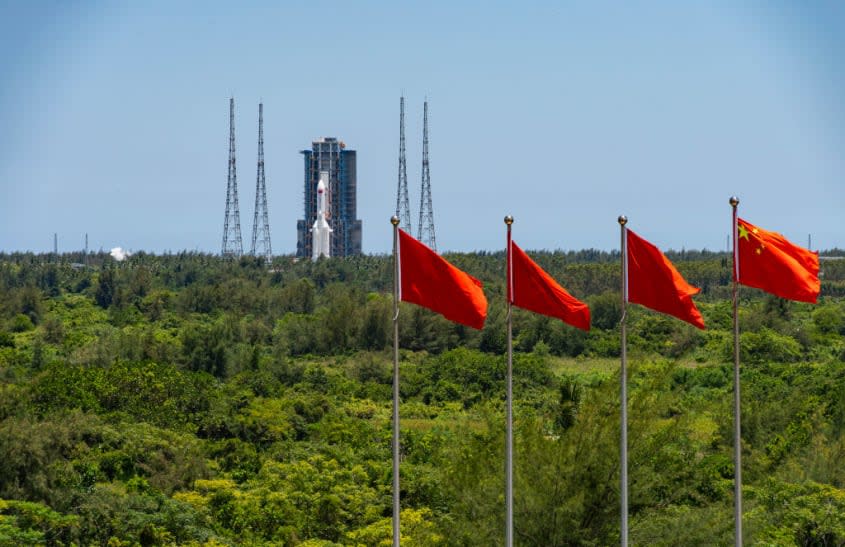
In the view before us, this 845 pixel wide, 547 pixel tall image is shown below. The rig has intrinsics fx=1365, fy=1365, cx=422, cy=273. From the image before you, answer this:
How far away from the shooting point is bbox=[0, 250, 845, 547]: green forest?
33969mm

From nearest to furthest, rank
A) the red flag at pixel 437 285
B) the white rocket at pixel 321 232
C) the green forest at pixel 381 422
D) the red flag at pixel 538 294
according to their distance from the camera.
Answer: the red flag at pixel 437 285 → the red flag at pixel 538 294 → the green forest at pixel 381 422 → the white rocket at pixel 321 232

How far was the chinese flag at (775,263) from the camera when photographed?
24.2 metres

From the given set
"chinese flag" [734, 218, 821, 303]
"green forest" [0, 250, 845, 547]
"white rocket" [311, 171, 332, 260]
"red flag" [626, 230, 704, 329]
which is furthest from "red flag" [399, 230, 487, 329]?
"white rocket" [311, 171, 332, 260]

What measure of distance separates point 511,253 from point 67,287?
117449 millimetres

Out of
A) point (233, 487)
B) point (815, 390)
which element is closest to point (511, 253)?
point (233, 487)

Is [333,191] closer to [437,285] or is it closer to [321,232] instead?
[321,232]

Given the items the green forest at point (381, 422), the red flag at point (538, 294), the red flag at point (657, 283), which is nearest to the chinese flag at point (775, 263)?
the red flag at point (657, 283)

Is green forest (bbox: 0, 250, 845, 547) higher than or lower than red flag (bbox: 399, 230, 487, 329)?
lower

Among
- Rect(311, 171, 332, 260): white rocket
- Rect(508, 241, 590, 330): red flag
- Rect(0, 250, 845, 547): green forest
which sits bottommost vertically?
Rect(0, 250, 845, 547): green forest

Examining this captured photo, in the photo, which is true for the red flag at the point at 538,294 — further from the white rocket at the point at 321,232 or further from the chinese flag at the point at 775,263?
the white rocket at the point at 321,232

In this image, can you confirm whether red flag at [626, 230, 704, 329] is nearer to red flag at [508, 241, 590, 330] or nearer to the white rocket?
red flag at [508, 241, 590, 330]

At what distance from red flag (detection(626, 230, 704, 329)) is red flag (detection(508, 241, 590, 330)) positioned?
119 cm

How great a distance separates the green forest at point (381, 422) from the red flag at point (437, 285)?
9868 mm

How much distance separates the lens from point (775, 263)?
79.8 ft
